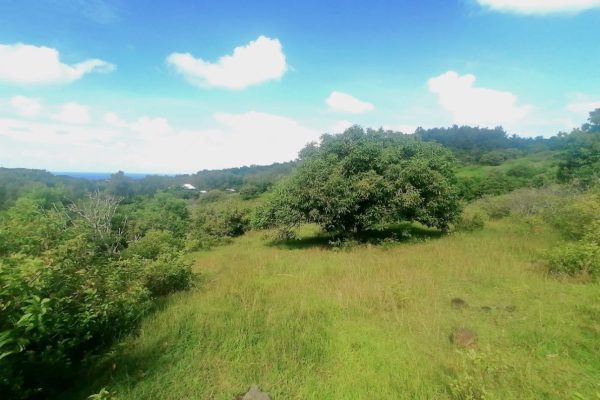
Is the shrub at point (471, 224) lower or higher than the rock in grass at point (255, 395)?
lower

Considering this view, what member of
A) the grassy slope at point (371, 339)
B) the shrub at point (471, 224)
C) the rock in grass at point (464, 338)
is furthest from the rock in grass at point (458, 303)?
the shrub at point (471, 224)

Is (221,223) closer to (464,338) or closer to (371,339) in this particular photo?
(371,339)

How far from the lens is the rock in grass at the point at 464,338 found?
4832mm

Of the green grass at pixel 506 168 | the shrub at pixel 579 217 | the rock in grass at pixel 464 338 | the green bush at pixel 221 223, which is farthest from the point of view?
the green grass at pixel 506 168

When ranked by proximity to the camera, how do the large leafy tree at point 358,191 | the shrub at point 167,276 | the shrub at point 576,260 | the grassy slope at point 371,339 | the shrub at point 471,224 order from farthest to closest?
the shrub at point 471,224 → the large leafy tree at point 358,191 → the shrub at point 167,276 → the shrub at point 576,260 → the grassy slope at point 371,339

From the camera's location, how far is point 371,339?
5141 mm

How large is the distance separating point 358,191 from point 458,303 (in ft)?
22.6

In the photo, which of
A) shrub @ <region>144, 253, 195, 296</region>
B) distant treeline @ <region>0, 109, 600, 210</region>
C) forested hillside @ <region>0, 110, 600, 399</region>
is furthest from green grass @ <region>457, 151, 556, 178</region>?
shrub @ <region>144, 253, 195, 296</region>

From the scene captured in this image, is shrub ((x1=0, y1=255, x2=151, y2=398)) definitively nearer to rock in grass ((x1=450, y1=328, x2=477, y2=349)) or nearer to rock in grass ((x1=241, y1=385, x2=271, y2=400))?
rock in grass ((x1=241, y1=385, x2=271, y2=400))

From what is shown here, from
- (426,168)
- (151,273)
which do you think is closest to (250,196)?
(426,168)

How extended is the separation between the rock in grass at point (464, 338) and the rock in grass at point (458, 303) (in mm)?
1304

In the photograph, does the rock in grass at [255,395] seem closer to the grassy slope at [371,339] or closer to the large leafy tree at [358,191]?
the grassy slope at [371,339]

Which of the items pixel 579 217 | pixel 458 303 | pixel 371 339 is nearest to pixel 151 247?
pixel 371 339

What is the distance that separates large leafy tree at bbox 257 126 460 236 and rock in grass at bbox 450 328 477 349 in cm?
791
